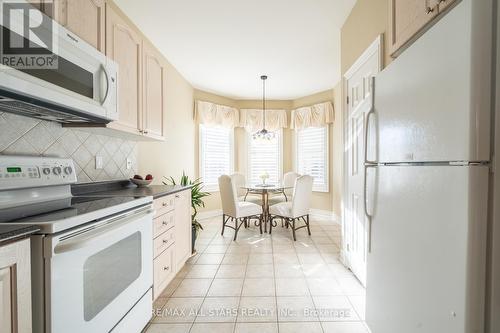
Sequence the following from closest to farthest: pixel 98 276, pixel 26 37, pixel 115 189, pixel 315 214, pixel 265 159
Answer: pixel 26 37, pixel 98 276, pixel 115 189, pixel 315 214, pixel 265 159

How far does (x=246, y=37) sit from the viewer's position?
8.88 feet

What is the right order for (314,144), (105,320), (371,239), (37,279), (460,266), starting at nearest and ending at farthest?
(460,266)
(37,279)
(105,320)
(371,239)
(314,144)

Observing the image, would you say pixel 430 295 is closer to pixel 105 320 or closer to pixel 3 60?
pixel 105 320

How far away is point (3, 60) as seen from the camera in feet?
2.97

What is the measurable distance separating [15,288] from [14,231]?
19 centimetres

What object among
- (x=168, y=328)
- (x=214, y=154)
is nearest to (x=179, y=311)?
(x=168, y=328)

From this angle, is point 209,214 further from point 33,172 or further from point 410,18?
point 410,18

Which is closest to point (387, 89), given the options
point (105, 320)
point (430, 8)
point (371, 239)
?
point (430, 8)

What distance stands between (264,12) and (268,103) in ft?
9.97

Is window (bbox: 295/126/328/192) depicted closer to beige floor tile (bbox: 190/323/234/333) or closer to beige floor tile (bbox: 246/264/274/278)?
beige floor tile (bbox: 246/264/274/278)

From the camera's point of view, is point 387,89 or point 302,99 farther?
point 302,99

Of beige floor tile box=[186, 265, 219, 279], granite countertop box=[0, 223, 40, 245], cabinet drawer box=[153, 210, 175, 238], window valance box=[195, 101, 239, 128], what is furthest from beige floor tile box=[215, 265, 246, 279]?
window valance box=[195, 101, 239, 128]

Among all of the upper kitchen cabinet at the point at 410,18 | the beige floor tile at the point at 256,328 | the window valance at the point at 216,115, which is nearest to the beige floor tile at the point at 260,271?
the beige floor tile at the point at 256,328

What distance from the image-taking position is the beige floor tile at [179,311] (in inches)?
65.2
